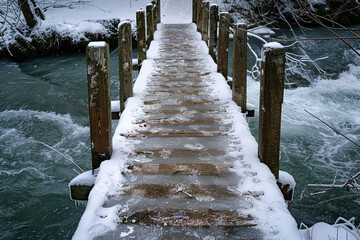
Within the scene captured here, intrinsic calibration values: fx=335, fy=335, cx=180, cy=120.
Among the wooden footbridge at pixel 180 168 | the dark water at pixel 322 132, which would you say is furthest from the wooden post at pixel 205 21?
the wooden footbridge at pixel 180 168

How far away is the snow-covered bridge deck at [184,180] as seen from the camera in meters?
2.27

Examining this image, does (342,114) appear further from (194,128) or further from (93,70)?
(93,70)

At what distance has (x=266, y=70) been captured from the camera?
108 inches

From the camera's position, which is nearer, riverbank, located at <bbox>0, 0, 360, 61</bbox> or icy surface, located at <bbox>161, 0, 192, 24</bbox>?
riverbank, located at <bbox>0, 0, 360, 61</bbox>

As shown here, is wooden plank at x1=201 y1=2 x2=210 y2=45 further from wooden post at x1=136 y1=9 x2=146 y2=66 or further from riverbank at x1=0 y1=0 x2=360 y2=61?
riverbank at x1=0 y1=0 x2=360 y2=61

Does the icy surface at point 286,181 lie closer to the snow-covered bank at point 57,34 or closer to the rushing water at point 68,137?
the rushing water at point 68,137

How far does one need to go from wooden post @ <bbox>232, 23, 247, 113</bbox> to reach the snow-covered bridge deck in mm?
162

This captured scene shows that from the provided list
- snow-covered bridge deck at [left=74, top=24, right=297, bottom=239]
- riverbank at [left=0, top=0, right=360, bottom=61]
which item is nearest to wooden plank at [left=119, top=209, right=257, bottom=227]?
snow-covered bridge deck at [left=74, top=24, right=297, bottom=239]

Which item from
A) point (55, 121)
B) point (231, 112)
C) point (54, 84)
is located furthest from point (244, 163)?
point (54, 84)

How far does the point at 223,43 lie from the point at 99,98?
3281 millimetres

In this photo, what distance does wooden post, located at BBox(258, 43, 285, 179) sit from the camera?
2.70 m

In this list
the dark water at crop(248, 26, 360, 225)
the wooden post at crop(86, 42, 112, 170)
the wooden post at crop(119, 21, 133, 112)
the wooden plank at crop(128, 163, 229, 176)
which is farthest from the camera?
the dark water at crop(248, 26, 360, 225)

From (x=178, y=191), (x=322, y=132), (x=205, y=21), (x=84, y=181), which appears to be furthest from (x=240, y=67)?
(x=205, y=21)

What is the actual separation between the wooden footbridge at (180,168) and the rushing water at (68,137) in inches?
44.9
